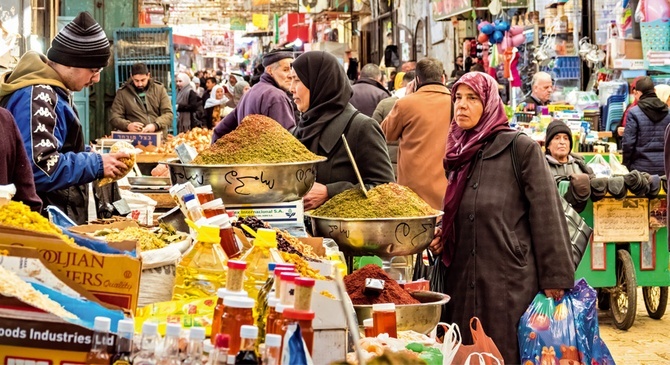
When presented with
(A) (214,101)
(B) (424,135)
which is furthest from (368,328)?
(A) (214,101)

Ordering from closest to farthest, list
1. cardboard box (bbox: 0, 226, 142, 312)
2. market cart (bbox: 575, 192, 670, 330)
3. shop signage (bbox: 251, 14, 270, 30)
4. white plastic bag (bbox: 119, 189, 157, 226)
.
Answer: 1. cardboard box (bbox: 0, 226, 142, 312)
2. white plastic bag (bbox: 119, 189, 157, 226)
3. market cart (bbox: 575, 192, 670, 330)
4. shop signage (bbox: 251, 14, 270, 30)

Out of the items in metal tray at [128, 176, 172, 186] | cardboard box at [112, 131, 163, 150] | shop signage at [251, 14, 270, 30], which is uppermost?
shop signage at [251, 14, 270, 30]

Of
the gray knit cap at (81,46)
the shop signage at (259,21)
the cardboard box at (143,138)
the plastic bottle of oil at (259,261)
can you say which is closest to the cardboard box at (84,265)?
the plastic bottle of oil at (259,261)

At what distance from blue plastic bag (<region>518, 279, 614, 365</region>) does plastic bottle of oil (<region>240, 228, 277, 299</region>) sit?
216 cm

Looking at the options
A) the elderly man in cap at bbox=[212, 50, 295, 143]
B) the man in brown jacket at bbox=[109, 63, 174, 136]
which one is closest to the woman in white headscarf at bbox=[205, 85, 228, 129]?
the man in brown jacket at bbox=[109, 63, 174, 136]

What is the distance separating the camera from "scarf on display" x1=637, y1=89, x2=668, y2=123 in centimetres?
1231

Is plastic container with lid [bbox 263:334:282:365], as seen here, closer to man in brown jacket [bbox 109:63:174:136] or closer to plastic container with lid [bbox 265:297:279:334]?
plastic container with lid [bbox 265:297:279:334]

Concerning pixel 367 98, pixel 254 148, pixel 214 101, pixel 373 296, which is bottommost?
pixel 373 296

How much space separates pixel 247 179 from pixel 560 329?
5.69 ft

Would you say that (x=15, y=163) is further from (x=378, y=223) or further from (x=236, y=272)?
(x=236, y=272)

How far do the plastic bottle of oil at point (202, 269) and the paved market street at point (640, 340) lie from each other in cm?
545

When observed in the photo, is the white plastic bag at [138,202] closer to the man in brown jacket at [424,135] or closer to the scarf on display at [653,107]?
the man in brown jacket at [424,135]

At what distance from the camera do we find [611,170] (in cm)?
948

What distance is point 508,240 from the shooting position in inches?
197
